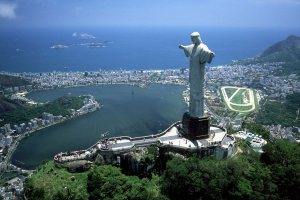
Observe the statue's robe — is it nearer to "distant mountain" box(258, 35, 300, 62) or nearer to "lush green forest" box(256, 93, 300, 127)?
"lush green forest" box(256, 93, 300, 127)

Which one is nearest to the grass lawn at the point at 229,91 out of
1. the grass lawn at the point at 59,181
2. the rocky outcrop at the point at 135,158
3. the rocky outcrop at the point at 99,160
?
the rocky outcrop at the point at 135,158

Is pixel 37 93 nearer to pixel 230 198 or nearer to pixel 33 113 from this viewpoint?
pixel 33 113

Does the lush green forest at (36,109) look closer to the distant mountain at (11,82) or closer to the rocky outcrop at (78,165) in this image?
the distant mountain at (11,82)

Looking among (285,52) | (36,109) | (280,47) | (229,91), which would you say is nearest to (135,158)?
(36,109)

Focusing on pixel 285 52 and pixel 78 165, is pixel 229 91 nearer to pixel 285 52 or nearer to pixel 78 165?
pixel 285 52

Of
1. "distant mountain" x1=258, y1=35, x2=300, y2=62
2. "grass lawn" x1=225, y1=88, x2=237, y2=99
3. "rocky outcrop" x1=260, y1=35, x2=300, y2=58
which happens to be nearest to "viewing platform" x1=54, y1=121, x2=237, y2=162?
"grass lawn" x1=225, y1=88, x2=237, y2=99

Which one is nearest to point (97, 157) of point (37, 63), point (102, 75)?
point (102, 75)
